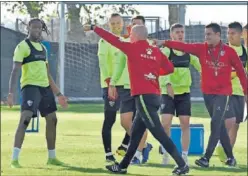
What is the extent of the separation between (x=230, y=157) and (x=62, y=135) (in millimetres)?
7243

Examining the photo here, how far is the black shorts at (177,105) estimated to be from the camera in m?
12.6

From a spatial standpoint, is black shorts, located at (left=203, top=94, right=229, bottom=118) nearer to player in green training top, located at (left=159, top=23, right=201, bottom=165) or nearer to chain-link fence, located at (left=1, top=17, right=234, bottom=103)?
player in green training top, located at (left=159, top=23, right=201, bottom=165)

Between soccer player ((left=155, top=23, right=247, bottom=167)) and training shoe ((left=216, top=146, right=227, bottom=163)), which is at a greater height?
soccer player ((left=155, top=23, right=247, bottom=167))

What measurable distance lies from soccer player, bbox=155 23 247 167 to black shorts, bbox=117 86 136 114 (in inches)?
44.5

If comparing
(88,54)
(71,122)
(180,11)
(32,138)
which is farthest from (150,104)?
(88,54)

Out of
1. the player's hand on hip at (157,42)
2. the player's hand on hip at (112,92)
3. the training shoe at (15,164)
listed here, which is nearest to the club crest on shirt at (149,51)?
the player's hand on hip at (157,42)

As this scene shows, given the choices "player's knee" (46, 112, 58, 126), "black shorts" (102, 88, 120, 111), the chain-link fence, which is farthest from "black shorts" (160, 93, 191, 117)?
the chain-link fence

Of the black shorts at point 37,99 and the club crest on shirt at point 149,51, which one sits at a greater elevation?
the club crest on shirt at point 149,51

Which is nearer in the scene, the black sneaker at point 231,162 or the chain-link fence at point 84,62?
the black sneaker at point 231,162

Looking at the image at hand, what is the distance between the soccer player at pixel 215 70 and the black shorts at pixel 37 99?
6.74 feet

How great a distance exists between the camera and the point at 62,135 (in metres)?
19.1

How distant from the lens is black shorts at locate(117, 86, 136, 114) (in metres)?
12.4

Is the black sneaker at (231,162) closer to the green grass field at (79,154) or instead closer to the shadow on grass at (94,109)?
the green grass field at (79,154)

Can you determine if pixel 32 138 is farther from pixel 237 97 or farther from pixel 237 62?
pixel 237 62
